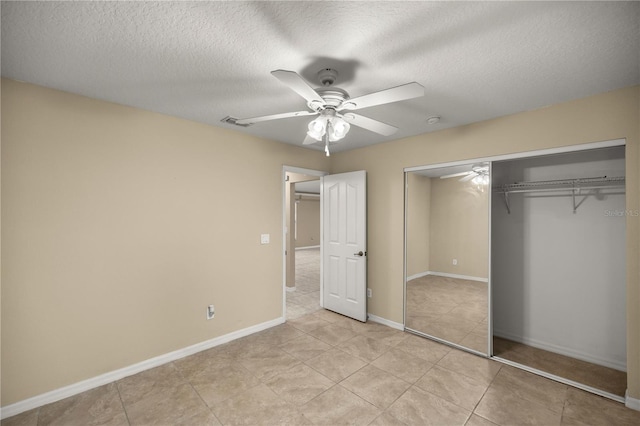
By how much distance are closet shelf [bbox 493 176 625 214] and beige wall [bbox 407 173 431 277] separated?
79 centimetres

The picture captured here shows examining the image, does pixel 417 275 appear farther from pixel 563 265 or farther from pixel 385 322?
pixel 563 265

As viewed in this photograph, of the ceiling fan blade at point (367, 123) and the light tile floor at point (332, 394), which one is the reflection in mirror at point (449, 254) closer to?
the light tile floor at point (332, 394)

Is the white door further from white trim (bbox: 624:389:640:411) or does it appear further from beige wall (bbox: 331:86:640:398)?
white trim (bbox: 624:389:640:411)

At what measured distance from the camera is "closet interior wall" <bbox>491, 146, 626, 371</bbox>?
259 cm

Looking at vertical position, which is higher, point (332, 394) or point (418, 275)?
point (418, 275)

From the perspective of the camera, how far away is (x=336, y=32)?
4.90ft

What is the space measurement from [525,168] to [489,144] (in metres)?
0.66

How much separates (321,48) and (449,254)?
266 centimetres

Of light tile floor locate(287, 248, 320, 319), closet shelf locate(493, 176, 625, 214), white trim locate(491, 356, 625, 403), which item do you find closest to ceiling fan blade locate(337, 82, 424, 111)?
closet shelf locate(493, 176, 625, 214)

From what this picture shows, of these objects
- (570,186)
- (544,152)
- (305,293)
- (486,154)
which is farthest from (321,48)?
(305,293)

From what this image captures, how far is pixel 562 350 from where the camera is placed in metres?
2.87

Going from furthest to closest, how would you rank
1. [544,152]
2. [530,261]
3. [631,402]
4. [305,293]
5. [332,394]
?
[305,293] < [530,261] < [544,152] < [332,394] < [631,402]

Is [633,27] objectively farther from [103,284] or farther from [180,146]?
[103,284]

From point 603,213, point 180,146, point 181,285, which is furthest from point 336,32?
point 603,213
